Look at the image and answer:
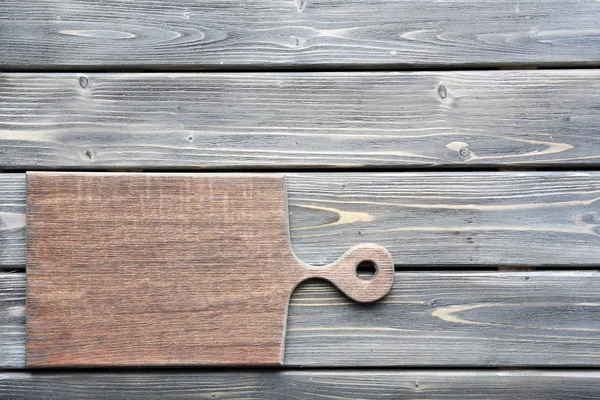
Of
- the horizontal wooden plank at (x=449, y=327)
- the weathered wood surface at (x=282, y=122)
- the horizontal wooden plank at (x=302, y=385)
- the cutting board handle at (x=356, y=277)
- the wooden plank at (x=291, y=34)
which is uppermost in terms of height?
the wooden plank at (x=291, y=34)

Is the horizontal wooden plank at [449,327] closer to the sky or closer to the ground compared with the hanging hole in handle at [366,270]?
closer to the ground

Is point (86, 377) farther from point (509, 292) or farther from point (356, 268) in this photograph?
point (509, 292)

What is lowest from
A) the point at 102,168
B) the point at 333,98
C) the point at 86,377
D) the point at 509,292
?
the point at 86,377

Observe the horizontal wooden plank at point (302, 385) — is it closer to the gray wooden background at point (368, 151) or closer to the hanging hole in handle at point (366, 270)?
the gray wooden background at point (368, 151)

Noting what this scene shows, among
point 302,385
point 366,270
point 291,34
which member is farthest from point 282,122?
point 302,385

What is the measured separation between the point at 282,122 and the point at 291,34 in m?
0.12

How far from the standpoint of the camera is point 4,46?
2.82 feet

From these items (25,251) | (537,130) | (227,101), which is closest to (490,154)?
(537,130)

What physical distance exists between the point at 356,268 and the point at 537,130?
315 mm

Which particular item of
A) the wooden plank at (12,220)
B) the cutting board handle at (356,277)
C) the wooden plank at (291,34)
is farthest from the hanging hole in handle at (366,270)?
the wooden plank at (12,220)

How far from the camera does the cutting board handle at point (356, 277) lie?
0.84 metres

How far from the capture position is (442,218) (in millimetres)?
854

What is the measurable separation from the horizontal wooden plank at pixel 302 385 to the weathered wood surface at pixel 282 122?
0.94 feet

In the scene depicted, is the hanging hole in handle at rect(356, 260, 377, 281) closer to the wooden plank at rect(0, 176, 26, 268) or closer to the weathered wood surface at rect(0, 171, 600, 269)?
the weathered wood surface at rect(0, 171, 600, 269)
